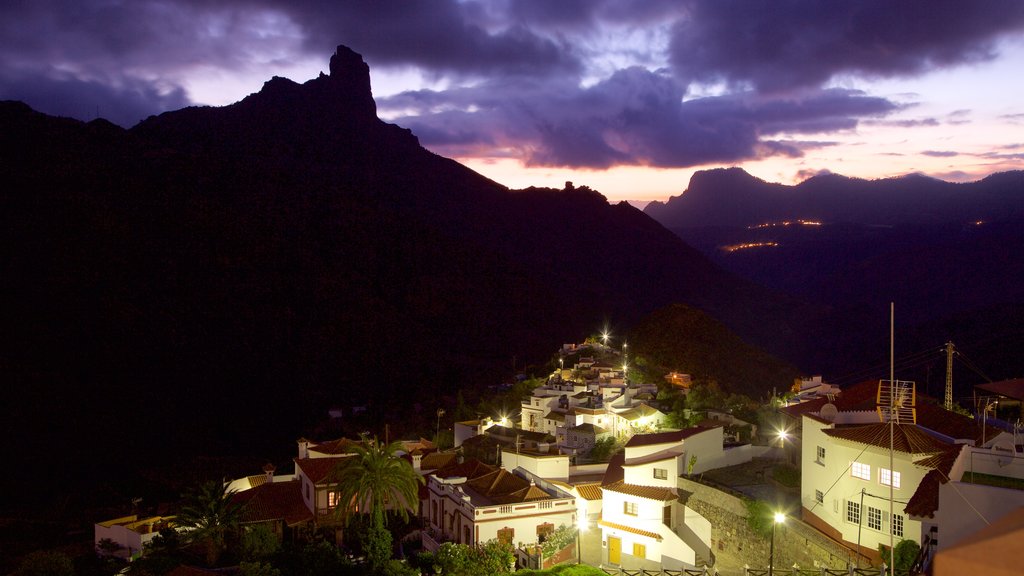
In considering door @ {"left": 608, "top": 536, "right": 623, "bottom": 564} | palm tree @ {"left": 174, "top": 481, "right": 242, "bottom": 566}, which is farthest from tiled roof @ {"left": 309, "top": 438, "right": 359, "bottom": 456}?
door @ {"left": 608, "top": 536, "right": 623, "bottom": 564}

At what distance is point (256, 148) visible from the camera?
144m

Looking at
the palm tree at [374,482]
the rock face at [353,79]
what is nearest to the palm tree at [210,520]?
the palm tree at [374,482]

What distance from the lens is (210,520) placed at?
2333 cm

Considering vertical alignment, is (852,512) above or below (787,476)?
above

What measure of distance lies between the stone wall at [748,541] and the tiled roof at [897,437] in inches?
105

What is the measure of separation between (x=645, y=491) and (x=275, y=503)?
48.6 ft

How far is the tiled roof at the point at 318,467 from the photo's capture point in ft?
91.7

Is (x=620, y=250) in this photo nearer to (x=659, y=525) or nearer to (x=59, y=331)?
(x=59, y=331)

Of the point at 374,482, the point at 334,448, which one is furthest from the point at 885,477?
the point at 334,448

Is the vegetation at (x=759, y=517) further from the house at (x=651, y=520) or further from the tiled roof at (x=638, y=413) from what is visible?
the tiled roof at (x=638, y=413)

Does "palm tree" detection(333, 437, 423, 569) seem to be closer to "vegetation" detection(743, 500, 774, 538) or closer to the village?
the village

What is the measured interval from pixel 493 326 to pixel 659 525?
88071 mm

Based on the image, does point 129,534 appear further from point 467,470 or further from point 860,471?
point 860,471

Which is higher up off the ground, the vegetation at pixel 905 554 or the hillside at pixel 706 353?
the vegetation at pixel 905 554
